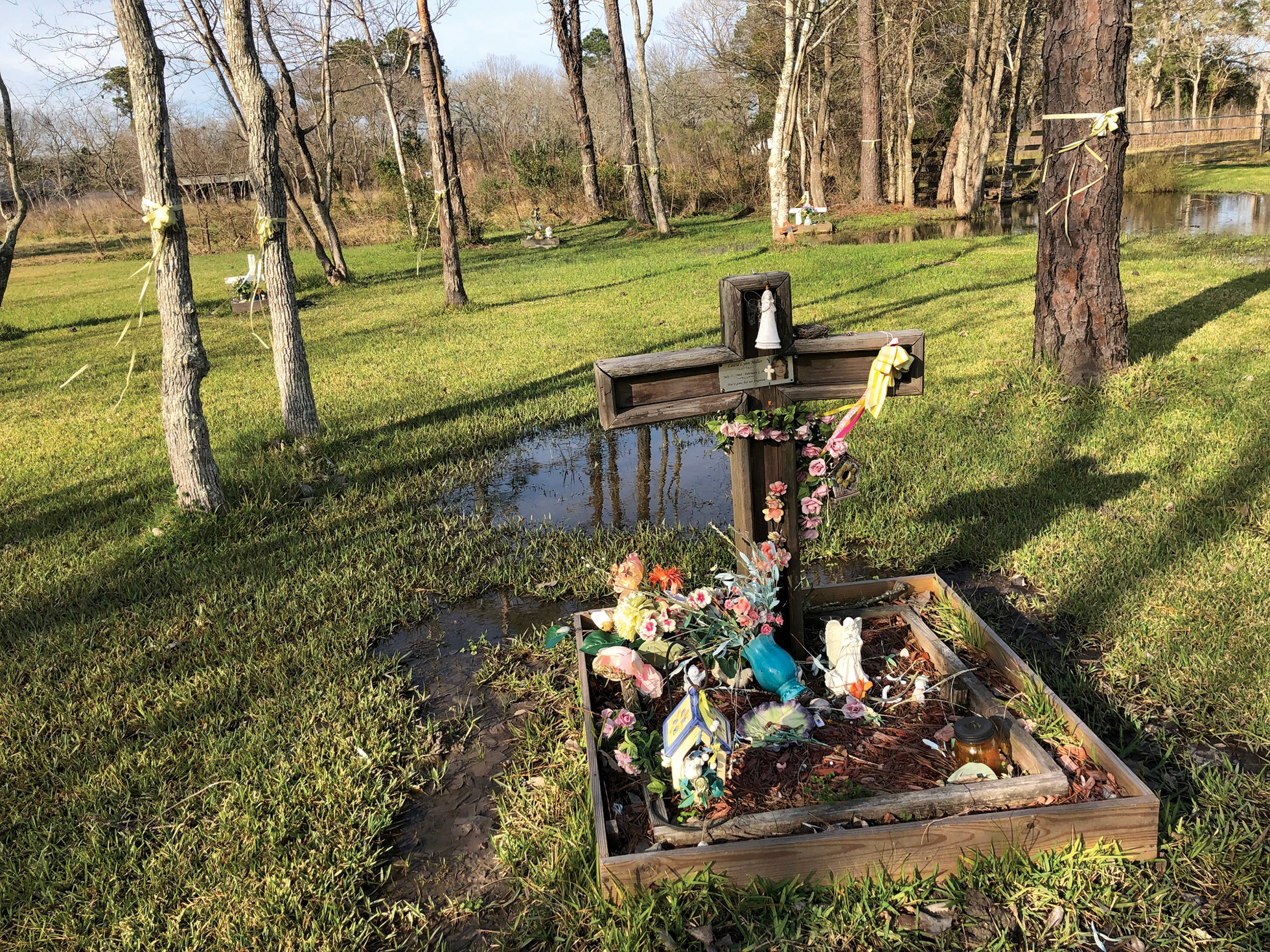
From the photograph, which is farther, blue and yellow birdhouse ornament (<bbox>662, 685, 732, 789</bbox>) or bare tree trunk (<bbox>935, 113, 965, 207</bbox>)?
bare tree trunk (<bbox>935, 113, 965, 207</bbox>)

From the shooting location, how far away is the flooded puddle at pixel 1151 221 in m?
14.7

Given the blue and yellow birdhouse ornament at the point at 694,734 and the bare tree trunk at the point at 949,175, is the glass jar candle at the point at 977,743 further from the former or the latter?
the bare tree trunk at the point at 949,175

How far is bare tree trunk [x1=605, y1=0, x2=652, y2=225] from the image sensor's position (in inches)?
843

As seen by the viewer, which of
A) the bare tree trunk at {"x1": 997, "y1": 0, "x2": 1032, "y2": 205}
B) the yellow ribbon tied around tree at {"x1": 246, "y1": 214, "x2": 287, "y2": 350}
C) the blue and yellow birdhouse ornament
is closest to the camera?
the blue and yellow birdhouse ornament

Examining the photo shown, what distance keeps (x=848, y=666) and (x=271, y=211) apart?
17.6 ft

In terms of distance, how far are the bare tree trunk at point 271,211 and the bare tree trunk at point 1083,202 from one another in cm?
560

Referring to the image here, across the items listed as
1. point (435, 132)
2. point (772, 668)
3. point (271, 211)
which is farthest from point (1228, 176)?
point (772, 668)

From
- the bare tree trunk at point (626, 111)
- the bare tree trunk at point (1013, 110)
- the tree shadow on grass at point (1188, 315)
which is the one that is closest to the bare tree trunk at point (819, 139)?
the bare tree trunk at point (1013, 110)

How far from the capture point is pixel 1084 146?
5.68m

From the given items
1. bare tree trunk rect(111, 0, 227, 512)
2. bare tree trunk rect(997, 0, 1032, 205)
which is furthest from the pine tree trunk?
bare tree trunk rect(111, 0, 227, 512)

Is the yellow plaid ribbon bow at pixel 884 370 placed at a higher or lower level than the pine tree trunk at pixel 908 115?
lower

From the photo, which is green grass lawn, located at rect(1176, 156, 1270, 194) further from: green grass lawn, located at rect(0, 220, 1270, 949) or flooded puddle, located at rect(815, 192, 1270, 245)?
green grass lawn, located at rect(0, 220, 1270, 949)

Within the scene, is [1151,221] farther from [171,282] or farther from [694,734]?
[694,734]

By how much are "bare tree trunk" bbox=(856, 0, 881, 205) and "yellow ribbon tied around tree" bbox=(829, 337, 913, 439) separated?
22154 mm
